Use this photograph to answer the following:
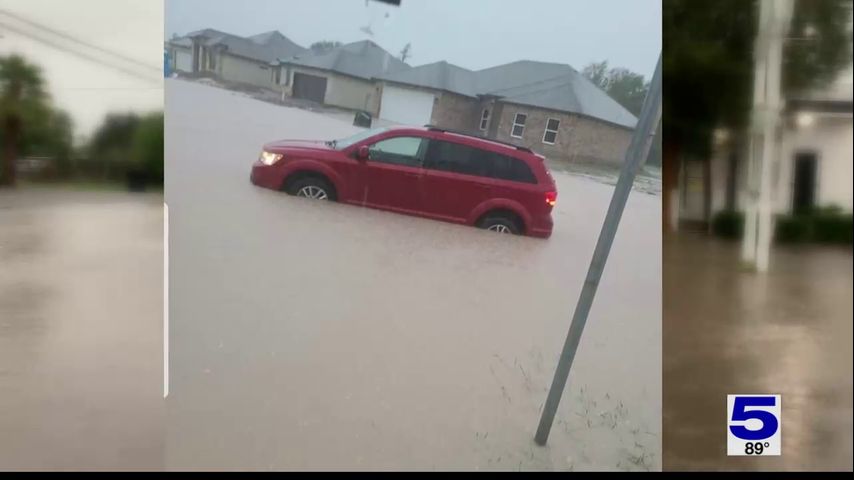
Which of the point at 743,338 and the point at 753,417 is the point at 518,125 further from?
the point at 753,417

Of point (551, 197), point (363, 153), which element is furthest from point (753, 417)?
point (363, 153)

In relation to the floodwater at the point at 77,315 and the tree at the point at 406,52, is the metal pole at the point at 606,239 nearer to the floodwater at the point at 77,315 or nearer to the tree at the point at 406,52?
the tree at the point at 406,52

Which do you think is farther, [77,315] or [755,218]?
[755,218]

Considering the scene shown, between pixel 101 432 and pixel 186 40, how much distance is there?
1616 millimetres

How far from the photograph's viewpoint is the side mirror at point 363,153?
2.45m

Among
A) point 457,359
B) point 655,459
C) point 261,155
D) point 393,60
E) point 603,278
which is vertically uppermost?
point 393,60

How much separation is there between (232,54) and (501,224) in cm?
125

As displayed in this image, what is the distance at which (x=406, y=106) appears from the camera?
7.89ft

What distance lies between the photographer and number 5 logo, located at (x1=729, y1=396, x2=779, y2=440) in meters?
2.62

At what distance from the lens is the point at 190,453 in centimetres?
247

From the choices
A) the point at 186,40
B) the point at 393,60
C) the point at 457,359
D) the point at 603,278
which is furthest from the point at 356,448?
the point at 186,40

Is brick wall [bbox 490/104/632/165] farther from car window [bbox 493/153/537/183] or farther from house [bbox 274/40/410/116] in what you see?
house [bbox 274/40/410/116]

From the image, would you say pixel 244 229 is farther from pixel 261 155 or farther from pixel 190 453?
pixel 190 453

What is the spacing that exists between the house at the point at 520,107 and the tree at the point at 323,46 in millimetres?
253
